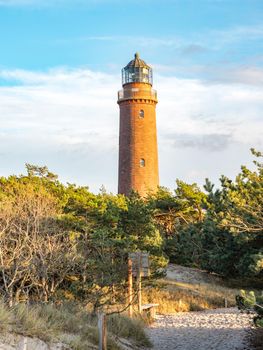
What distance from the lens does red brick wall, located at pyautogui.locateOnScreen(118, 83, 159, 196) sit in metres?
37.4

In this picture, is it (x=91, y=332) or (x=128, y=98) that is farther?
(x=128, y=98)

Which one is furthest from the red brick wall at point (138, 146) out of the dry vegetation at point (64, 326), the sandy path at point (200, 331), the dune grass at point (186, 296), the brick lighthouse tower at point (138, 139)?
the dry vegetation at point (64, 326)

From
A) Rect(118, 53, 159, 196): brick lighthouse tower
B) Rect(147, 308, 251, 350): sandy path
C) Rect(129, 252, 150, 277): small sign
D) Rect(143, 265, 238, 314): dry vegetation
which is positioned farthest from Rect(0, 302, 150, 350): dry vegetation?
Rect(118, 53, 159, 196): brick lighthouse tower

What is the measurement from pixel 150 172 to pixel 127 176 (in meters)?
1.71

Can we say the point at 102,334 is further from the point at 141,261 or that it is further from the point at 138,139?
the point at 138,139

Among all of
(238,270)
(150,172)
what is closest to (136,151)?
(150,172)

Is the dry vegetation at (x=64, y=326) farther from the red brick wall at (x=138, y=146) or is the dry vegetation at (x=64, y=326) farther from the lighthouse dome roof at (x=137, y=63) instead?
the lighthouse dome roof at (x=137, y=63)

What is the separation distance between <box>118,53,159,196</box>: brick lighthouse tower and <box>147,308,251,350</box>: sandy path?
18835mm

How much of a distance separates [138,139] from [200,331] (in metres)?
23.4

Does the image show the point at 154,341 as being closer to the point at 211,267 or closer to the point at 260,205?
the point at 260,205

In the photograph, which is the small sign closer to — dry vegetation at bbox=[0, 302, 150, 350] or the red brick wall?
dry vegetation at bbox=[0, 302, 150, 350]

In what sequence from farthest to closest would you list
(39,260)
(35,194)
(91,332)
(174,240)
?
(174,240) < (35,194) < (39,260) < (91,332)

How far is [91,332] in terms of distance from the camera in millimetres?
10703

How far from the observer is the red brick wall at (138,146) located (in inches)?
1471
